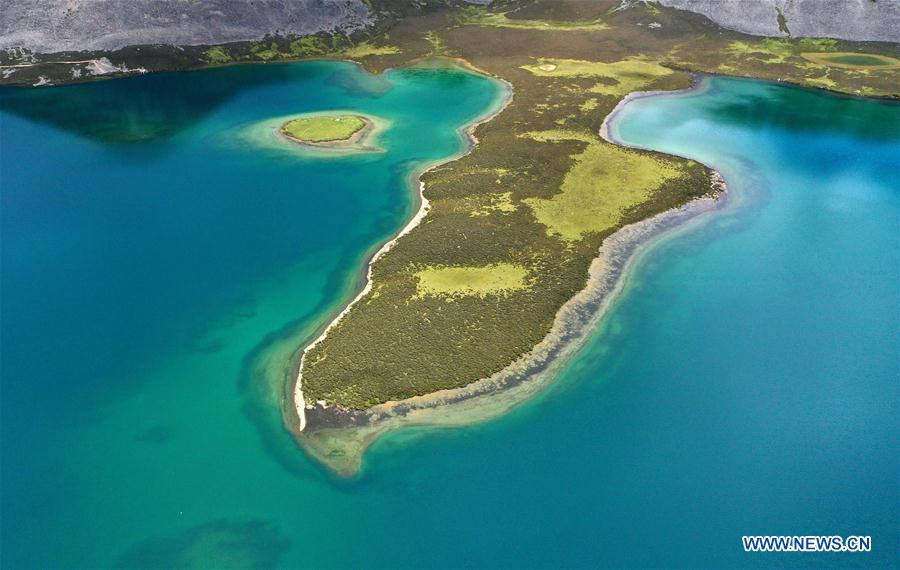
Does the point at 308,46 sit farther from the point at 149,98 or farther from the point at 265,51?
the point at 149,98

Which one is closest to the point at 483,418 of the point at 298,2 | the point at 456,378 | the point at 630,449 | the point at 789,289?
the point at 456,378

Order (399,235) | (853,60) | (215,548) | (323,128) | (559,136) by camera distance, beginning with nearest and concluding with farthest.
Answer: (215,548) < (399,235) < (559,136) < (323,128) < (853,60)

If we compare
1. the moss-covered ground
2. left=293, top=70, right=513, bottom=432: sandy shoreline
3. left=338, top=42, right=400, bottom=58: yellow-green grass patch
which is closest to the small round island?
left=293, top=70, right=513, bottom=432: sandy shoreline

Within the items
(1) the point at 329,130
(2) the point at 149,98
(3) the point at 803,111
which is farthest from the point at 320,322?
(3) the point at 803,111

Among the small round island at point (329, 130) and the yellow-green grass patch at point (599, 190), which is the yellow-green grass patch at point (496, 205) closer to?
the yellow-green grass patch at point (599, 190)

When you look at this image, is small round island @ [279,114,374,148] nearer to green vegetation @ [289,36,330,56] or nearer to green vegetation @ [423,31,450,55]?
green vegetation @ [289,36,330,56]

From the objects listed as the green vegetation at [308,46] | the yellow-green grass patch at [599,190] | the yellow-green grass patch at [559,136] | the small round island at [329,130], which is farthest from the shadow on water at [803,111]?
the green vegetation at [308,46]
